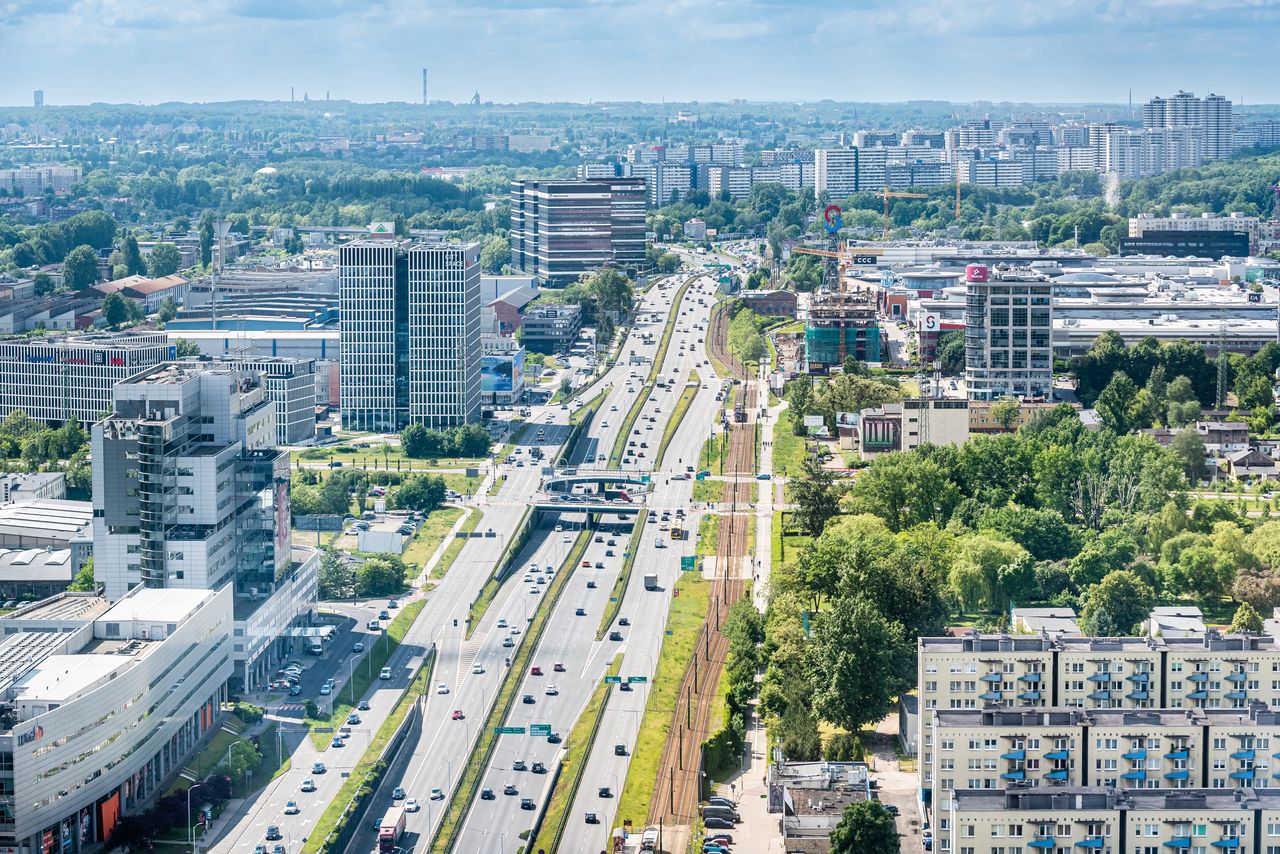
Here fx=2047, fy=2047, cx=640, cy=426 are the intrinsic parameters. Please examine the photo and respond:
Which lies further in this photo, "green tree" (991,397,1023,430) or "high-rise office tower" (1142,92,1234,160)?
"high-rise office tower" (1142,92,1234,160)

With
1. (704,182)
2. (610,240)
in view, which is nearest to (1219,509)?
(610,240)

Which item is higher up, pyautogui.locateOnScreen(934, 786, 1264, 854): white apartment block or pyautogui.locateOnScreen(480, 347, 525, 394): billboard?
pyautogui.locateOnScreen(480, 347, 525, 394): billboard

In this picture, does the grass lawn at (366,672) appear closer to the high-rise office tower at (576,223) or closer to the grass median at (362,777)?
the grass median at (362,777)

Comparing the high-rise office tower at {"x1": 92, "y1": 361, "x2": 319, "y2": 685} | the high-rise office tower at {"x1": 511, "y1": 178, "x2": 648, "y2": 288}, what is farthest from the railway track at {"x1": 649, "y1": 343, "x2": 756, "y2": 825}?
the high-rise office tower at {"x1": 511, "y1": 178, "x2": 648, "y2": 288}

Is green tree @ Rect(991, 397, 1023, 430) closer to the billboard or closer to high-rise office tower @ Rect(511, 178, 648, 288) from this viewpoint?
the billboard

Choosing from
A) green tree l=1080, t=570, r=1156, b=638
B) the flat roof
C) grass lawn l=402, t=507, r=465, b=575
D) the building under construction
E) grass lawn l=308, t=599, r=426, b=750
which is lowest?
grass lawn l=308, t=599, r=426, b=750
